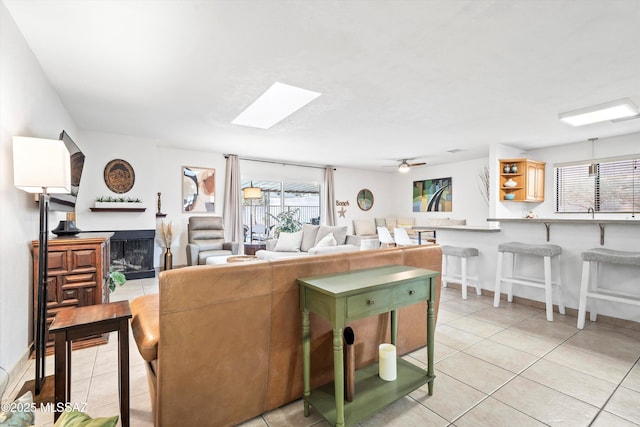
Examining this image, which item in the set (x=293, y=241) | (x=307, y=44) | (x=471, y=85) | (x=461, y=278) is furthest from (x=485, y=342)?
(x=293, y=241)

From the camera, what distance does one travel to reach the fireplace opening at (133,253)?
488 cm

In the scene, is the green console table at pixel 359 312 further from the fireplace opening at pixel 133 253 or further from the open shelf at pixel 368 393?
the fireplace opening at pixel 133 253

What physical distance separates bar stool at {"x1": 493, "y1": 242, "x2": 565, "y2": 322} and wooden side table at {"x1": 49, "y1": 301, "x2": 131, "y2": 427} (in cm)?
363

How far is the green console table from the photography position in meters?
1.39

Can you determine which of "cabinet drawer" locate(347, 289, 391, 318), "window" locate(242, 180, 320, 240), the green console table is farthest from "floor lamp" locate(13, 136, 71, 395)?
"window" locate(242, 180, 320, 240)

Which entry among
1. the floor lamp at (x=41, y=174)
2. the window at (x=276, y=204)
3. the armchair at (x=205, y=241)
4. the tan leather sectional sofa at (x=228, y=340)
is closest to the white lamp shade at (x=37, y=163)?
the floor lamp at (x=41, y=174)

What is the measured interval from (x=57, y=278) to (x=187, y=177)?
3.89 metres

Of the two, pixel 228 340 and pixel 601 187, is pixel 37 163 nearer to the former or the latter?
pixel 228 340

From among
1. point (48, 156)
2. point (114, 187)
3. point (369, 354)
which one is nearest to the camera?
point (48, 156)

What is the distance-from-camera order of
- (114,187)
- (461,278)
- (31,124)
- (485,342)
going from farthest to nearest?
(114,187) → (461,278) → (485,342) → (31,124)

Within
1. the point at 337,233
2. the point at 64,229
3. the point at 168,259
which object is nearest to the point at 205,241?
the point at 168,259

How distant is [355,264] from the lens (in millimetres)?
1877

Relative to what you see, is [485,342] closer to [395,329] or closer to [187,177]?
[395,329]

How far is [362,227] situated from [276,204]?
8.86 ft
